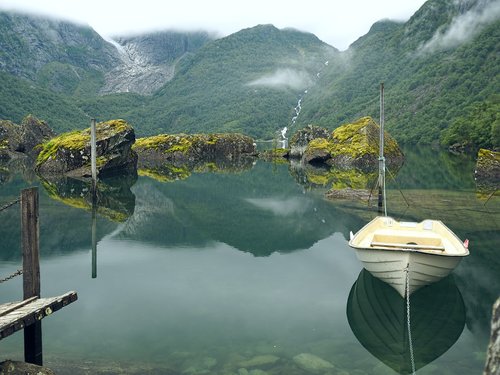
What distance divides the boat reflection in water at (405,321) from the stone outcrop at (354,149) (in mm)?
62185

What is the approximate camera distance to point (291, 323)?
16375 millimetres

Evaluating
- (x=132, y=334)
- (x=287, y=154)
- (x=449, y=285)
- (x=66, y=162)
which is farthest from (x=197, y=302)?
(x=287, y=154)

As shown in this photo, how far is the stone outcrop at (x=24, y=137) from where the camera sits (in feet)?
361

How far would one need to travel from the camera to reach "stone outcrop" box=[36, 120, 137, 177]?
69000mm

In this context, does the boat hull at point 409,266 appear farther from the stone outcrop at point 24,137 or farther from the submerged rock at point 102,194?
the stone outcrop at point 24,137

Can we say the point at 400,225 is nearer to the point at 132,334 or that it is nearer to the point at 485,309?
the point at 485,309

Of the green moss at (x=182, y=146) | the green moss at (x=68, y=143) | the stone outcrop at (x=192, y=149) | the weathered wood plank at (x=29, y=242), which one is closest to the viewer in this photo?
the weathered wood plank at (x=29, y=242)

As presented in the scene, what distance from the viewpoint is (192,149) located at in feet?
355

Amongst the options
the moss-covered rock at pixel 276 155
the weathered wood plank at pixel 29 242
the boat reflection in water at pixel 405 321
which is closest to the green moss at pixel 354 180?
the boat reflection in water at pixel 405 321

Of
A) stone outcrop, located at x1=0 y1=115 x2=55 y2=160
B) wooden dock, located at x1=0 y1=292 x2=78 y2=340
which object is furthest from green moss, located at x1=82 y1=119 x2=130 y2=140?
wooden dock, located at x1=0 y1=292 x2=78 y2=340

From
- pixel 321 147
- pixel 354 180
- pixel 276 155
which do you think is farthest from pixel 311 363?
pixel 276 155

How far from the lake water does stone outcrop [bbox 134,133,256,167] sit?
210ft

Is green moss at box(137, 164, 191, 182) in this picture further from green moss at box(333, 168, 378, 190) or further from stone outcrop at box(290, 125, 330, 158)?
stone outcrop at box(290, 125, 330, 158)

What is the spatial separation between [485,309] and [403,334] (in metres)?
4.02
